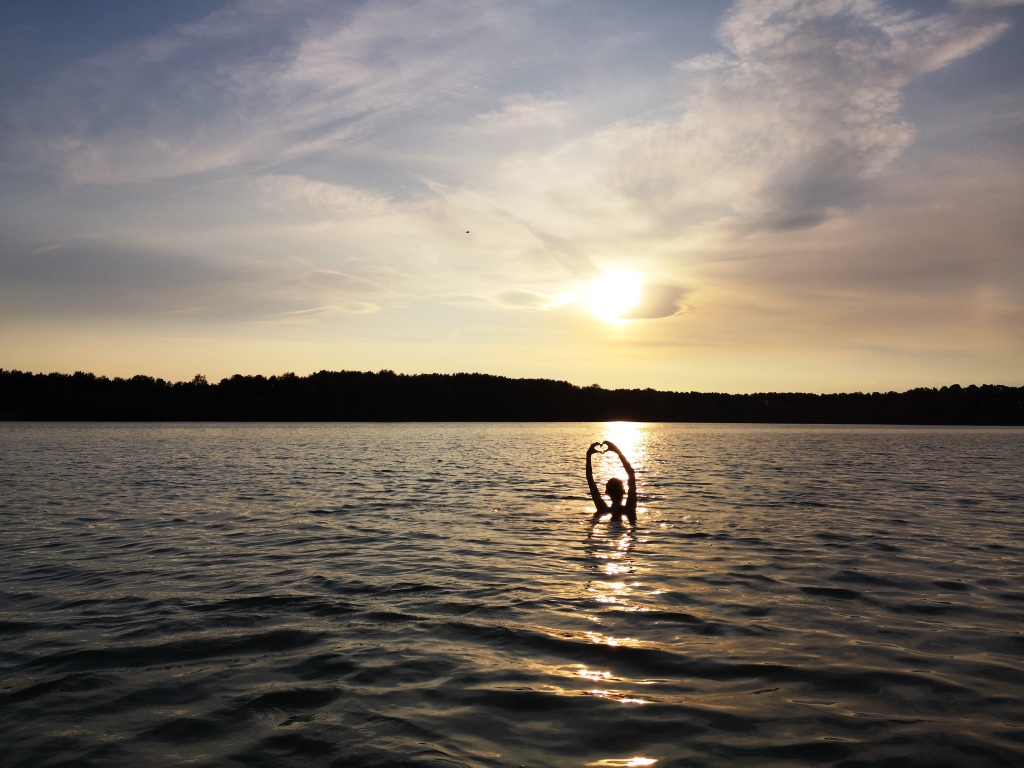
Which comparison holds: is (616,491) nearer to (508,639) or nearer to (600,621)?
(600,621)

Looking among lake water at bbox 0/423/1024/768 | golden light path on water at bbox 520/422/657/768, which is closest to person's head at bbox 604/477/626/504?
golden light path on water at bbox 520/422/657/768

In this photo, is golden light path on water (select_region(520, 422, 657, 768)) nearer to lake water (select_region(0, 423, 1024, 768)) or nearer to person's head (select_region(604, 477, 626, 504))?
lake water (select_region(0, 423, 1024, 768))

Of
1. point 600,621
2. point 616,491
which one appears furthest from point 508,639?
point 616,491

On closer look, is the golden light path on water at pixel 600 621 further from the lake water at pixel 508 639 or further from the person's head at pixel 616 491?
the person's head at pixel 616 491

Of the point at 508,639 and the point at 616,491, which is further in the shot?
the point at 616,491

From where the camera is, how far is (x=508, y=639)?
10445mm

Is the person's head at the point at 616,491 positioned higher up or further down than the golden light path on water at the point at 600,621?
higher up

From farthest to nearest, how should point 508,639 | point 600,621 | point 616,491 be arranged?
point 616,491, point 600,621, point 508,639

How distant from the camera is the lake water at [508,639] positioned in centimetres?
701

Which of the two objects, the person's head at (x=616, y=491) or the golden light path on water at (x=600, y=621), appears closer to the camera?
the golden light path on water at (x=600, y=621)

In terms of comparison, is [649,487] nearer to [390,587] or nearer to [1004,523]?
[1004,523]

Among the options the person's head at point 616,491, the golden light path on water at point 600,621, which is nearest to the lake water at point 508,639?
the golden light path on water at point 600,621

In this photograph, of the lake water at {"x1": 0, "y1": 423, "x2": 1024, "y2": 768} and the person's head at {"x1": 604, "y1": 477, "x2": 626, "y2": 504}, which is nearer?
the lake water at {"x1": 0, "y1": 423, "x2": 1024, "y2": 768}

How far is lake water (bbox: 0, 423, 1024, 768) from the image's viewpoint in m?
7.01
